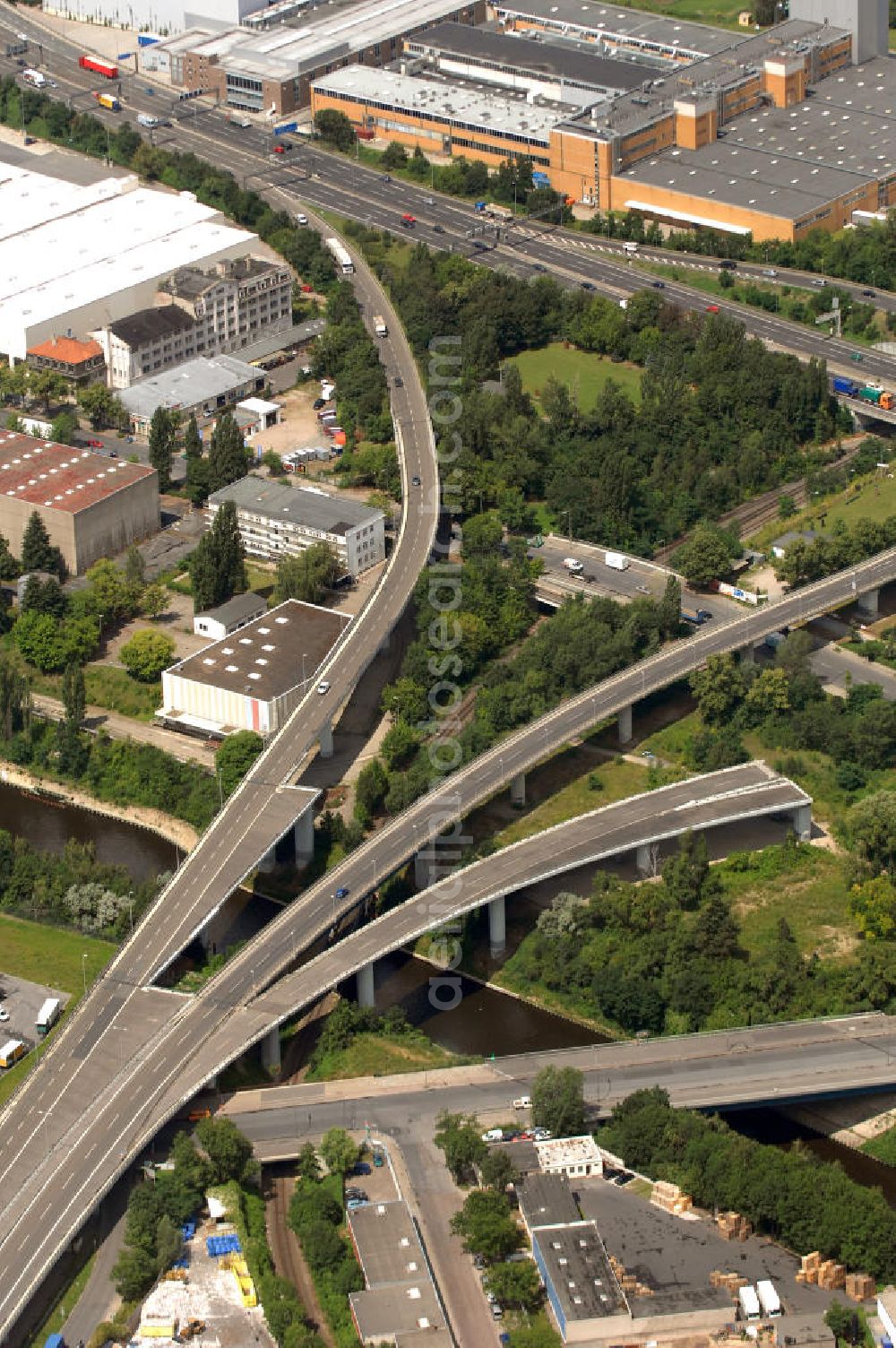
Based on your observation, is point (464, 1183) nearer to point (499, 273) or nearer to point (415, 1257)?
point (415, 1257)

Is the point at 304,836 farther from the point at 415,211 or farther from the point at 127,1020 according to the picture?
the point at 415,211

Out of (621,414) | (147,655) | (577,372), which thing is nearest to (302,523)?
(147,655)

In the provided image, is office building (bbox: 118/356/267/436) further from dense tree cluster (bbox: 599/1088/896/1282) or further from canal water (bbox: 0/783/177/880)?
dense tree cluster (bbox: 599/1088/896/1282)

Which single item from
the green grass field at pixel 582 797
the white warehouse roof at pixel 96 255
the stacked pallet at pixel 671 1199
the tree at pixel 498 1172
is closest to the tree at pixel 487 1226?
the tree at pixel 498 1172

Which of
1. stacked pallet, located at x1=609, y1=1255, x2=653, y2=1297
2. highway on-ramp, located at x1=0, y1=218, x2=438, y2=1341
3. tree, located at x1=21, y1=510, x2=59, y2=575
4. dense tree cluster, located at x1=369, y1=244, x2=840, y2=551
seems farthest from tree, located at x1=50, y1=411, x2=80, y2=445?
stacked pallet, located at x1=609, y1=1255, x2=653, y2=1297

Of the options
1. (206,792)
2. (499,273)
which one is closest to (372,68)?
(499,273)

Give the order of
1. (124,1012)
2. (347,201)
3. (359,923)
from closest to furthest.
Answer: (124,1012), (359,923), (347,201)
